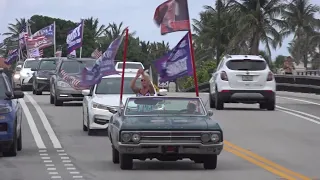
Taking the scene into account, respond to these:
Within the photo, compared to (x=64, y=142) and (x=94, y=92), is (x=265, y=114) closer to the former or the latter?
(x=94, y=92)

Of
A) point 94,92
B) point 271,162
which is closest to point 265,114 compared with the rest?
point 94,92

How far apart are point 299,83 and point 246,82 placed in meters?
12.6

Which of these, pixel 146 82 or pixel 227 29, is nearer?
pixel 146 82

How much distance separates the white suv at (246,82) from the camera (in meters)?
28.7

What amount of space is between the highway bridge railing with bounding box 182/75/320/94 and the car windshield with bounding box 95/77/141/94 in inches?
675

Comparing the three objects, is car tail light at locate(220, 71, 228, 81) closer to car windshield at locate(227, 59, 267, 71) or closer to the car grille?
car windshield at locate(227, 59, 267, 71)

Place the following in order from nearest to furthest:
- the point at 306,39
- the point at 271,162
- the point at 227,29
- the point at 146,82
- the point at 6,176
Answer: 1. the point at 6,176
2. the point at 271,162
3. the point at 146,82
4. the point at 227,29
5. the point at 306,39

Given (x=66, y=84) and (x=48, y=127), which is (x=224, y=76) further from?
(x=48, y=127)

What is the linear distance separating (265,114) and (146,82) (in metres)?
9.45

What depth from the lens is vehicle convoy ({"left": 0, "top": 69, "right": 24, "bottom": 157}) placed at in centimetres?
1606

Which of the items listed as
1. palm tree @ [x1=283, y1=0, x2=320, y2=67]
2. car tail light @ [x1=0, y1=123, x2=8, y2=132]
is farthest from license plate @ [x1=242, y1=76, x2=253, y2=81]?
palm tree @ [x1=283, y1=0, x2=320, y2=67]

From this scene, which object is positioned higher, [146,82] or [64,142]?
[146,82]

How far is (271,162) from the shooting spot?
16.0 metres

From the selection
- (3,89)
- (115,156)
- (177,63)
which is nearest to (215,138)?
(115,156)
